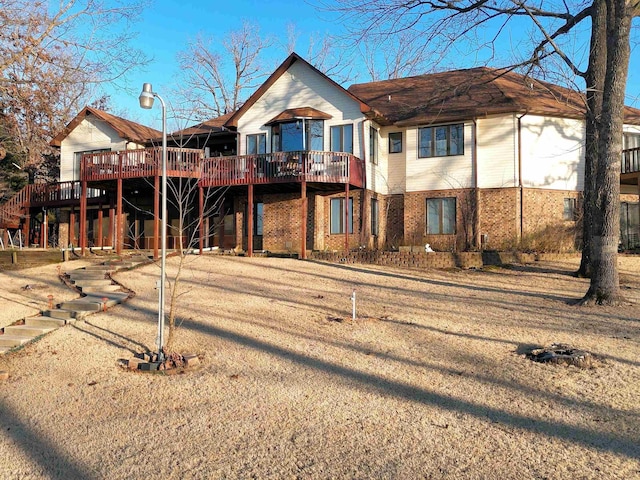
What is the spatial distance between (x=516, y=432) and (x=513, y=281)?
9.96m

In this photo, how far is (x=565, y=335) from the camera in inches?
333

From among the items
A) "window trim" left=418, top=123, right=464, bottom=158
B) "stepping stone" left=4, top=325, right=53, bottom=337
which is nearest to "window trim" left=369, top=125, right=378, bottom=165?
"window trim" left=418, top=123, right=464, bottom=158

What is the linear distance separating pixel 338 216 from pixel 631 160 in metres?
12.6

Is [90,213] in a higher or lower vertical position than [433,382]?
higher

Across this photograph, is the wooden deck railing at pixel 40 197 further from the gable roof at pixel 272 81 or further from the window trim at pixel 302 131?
the window trim at pixel 302 131

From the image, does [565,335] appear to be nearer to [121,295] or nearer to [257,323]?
[257,323]

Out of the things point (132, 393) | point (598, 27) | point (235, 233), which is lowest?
point (132, 393)

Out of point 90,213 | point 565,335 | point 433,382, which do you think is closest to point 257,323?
point 433,382

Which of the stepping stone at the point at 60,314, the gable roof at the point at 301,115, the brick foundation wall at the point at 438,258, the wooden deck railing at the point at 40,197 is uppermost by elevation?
the gable roof at the point at 301,115

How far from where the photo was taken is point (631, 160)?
21203 mm

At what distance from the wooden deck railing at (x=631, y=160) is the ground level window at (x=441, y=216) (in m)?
7.24

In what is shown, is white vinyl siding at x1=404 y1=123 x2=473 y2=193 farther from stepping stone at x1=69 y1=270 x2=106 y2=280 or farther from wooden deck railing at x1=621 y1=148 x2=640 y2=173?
stepping stone at x1=69 y1=270 x2=106 y2=280

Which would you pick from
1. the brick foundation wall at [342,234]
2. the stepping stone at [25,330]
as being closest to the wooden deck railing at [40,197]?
the brick foundation wall at [342,234]

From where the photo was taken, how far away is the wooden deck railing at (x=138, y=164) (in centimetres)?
2050
